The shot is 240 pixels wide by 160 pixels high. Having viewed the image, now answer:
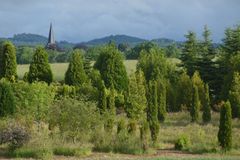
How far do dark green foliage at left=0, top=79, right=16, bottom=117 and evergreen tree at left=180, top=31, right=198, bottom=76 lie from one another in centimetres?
1996

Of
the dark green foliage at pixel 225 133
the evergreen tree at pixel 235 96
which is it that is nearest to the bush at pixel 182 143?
the dark green foliage at pixel 225 133

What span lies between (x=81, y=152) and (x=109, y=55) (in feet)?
68.3

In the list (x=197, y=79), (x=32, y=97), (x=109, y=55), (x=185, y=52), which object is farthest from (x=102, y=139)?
(x=185, y=52)

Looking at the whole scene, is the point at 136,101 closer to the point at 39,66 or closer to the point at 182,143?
the point at 39,66

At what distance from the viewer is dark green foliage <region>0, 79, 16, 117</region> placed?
26922mm

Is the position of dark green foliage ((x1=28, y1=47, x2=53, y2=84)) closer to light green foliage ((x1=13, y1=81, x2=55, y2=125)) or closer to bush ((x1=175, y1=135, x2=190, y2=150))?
light green foliage ((x1=13, y1=81, x2=55, y2=125))

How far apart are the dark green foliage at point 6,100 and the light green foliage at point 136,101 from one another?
332 inches

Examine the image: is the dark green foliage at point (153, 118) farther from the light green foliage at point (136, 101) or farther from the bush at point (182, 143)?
the light green foliage at point (136, 101)

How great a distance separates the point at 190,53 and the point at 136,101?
1284 centimetres

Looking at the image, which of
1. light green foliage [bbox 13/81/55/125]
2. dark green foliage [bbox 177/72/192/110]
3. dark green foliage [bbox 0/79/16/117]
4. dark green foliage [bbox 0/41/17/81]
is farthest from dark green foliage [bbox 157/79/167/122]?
dark green foliage [bbox 0/41/17/81]

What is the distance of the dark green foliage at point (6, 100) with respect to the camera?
26922 millimetres

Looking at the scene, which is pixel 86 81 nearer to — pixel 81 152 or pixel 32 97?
pixel 32 97

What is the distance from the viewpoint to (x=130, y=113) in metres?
32.8

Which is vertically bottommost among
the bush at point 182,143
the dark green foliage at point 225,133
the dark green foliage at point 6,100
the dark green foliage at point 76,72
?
the bush at point 182,143
